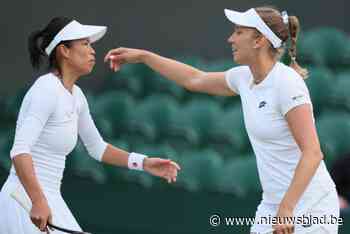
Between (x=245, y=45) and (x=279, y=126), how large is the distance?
416 mm

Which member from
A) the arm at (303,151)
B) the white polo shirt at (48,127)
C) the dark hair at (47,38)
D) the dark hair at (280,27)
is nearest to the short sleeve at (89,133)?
the white polo shirt at (48,127)

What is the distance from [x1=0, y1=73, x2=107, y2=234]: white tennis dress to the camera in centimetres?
453

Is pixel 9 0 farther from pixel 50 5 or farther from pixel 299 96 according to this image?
pixel 299 96

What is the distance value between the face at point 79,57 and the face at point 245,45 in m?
0.63

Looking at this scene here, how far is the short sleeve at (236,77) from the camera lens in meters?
4.83

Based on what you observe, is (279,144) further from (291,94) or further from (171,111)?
(171,111)

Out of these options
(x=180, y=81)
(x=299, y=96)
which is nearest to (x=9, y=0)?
(x=180, y=81)

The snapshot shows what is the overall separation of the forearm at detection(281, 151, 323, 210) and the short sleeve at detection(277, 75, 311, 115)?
0.22 meters

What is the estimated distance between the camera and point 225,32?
8.60 metres

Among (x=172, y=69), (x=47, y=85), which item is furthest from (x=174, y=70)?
(x=47, y=85)

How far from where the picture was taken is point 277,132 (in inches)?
176

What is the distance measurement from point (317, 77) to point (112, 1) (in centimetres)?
203

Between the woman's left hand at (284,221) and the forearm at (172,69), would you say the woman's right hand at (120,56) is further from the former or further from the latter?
the woman's left hand at (284,221)

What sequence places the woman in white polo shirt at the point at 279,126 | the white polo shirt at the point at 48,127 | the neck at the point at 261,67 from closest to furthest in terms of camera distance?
the woman in white polo shirt at the point at 279,126, the white polo shirt at the point at 48,127, the neck at the point at 261,67
